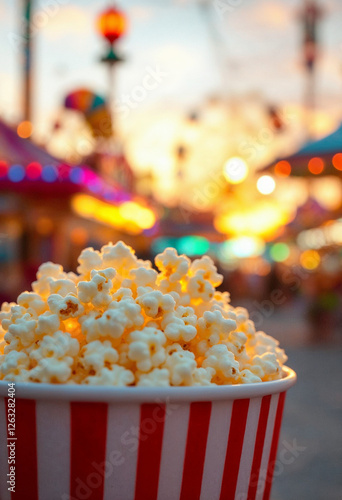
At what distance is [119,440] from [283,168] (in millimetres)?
7913

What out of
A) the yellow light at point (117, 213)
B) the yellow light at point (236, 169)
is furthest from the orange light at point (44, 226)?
the yellow light at point (236, 169)

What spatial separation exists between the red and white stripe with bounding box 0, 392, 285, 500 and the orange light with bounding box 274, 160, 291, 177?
7743 mm

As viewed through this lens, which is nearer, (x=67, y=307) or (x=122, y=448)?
(x=122, y=448)

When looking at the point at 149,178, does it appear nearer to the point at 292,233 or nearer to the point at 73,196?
the point at 292,233

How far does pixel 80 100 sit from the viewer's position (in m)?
10.1

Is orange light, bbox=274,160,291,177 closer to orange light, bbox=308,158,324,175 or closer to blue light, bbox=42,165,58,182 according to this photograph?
orange light, bbox=308,158,324,175

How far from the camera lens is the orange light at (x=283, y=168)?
8.67 m

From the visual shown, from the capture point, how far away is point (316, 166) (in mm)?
8500

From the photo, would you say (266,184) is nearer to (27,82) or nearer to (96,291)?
(27,82)

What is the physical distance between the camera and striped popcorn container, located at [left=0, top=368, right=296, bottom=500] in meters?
1.11

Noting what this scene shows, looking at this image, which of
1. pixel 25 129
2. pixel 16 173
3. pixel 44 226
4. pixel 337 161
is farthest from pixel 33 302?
pixel 25 129

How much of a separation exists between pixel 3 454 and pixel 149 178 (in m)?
34.4

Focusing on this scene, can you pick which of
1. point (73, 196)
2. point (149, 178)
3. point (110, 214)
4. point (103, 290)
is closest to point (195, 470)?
point (103, 290)

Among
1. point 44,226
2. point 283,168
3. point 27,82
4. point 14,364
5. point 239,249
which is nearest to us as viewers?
point 14,364
